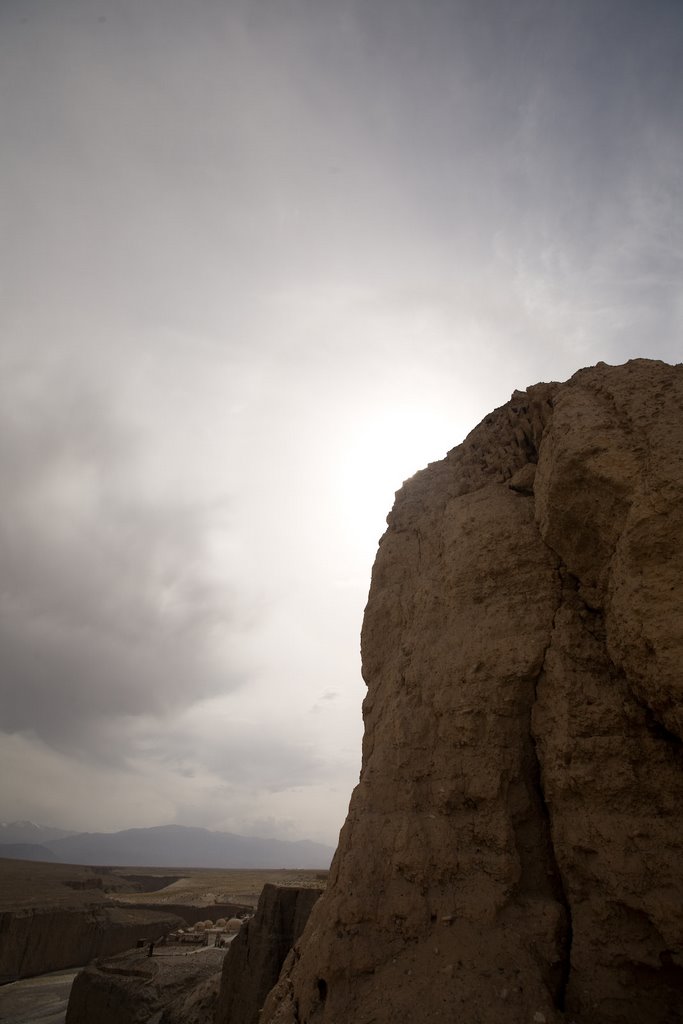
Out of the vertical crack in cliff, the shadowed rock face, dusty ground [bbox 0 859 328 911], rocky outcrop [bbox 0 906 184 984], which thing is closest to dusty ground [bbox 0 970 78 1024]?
rocky outcrop [bbox 0 906 184 984]

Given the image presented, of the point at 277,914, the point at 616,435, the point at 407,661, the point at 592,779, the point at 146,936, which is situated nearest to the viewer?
the point at 592,779

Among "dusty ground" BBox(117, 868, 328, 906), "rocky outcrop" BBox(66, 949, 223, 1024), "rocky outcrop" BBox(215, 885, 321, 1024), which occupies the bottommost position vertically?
"dusty ground" BBox(117, 868, 328, 906)

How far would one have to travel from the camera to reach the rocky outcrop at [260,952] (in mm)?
6641

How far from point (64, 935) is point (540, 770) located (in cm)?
1979

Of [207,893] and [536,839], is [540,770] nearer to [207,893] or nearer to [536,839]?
[536,839]

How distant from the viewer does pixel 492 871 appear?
3732 millimetres

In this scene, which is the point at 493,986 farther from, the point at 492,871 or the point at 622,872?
the point at 622,872

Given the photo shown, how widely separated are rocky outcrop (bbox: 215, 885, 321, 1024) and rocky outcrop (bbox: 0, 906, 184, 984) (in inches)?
506

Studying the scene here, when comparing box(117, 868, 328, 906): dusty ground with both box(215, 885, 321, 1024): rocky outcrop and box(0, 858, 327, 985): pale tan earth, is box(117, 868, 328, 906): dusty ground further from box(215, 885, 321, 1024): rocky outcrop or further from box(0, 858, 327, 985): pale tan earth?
box(215, 885, 321, 1024): rocky outcrop

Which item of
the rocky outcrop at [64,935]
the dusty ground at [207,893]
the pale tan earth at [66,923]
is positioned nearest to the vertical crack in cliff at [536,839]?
the pale tan earth at [66,923]

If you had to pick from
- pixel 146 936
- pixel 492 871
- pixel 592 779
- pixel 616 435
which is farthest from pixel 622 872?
pixel 146 936

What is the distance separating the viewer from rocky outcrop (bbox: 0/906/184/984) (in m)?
15.7

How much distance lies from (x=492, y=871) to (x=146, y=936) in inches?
783

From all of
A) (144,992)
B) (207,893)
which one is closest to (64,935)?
(144,992)
